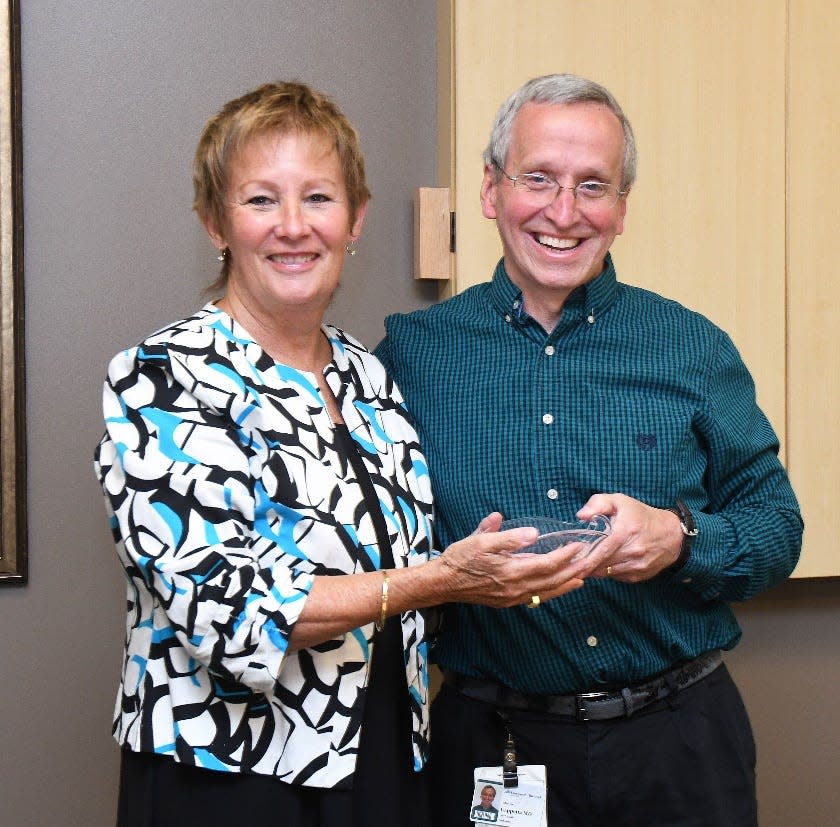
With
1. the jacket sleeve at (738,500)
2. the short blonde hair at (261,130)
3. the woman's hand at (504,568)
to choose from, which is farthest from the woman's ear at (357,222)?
the jacket sleeve at (738,500)

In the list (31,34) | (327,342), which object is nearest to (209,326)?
(327,342)

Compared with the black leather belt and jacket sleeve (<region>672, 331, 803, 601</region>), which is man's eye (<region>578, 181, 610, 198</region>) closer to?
jacket sleeve (<region>672, 331, 803, 601</region>)

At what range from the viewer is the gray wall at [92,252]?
2.21m

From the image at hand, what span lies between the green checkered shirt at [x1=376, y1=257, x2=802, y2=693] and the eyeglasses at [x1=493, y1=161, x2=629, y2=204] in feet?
0.44

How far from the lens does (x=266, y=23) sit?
7.60 feet

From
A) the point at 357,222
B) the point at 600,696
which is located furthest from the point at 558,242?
the point at 600,696

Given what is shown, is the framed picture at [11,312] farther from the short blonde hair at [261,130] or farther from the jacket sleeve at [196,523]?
the jacket sleeve at [196,523]

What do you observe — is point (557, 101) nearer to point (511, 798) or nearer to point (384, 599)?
point (384, 599)

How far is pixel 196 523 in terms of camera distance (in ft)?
4.36

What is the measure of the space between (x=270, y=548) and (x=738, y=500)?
813 millimetres

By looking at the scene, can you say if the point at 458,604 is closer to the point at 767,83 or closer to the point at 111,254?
the point at 111,254

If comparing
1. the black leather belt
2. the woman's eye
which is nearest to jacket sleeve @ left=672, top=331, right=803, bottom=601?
the black leather belt

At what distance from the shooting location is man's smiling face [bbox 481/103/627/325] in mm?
1698

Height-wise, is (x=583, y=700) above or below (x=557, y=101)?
below
